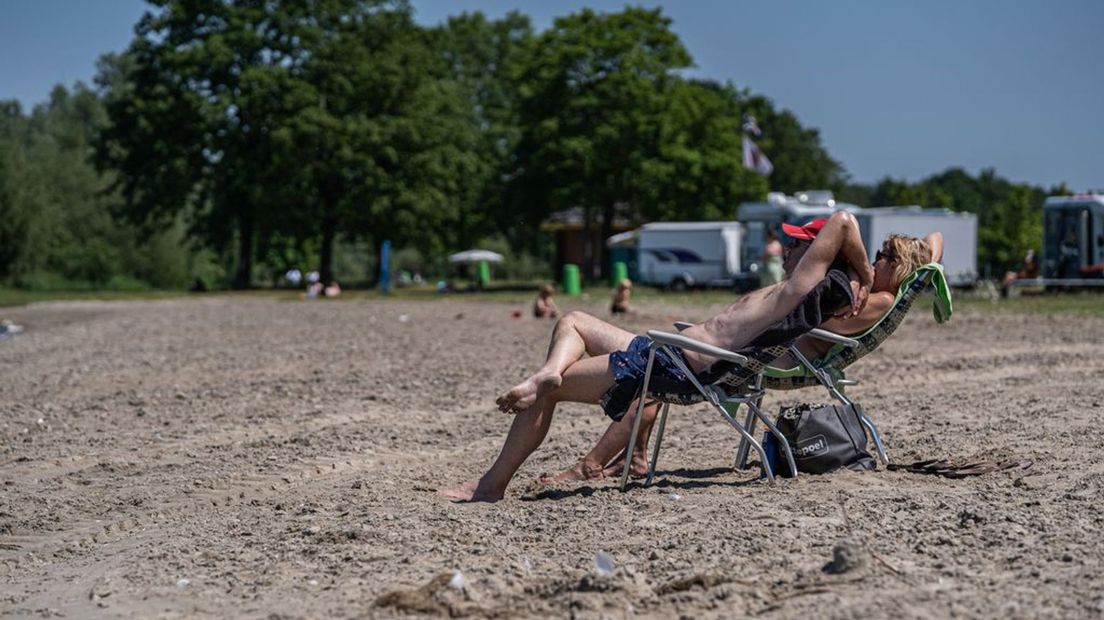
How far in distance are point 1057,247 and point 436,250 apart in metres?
27.3

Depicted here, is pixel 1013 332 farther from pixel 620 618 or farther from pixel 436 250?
pixel 436 250

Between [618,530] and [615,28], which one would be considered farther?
[615,28]

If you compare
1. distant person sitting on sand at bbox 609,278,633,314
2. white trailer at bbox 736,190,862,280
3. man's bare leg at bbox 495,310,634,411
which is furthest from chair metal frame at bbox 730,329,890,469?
white trailer at bbox 736,190,862,280

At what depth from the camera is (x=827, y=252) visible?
594cm

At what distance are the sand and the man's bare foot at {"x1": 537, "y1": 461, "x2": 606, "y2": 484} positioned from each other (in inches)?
4.6

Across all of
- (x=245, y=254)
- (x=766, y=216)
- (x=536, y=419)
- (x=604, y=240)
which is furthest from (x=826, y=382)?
(x=245, y=254)

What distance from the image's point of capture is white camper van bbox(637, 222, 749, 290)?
139 ft

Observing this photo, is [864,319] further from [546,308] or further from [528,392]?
[546,308]

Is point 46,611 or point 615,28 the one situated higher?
point 615,28

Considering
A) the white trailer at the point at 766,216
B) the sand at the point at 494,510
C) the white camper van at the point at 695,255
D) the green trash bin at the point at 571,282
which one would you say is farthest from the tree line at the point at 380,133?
the sand at the point at 494,510

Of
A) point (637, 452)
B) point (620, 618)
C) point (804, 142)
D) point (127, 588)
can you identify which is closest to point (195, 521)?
point (127, 588)

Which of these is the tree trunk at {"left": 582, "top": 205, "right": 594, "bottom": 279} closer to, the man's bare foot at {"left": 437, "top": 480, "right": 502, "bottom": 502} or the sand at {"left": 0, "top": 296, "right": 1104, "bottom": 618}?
the sand at {"left": 0, "top": 296, "right": 1104, "bottom": 618}

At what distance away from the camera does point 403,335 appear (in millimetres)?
17375

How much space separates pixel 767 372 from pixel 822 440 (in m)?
0.42
